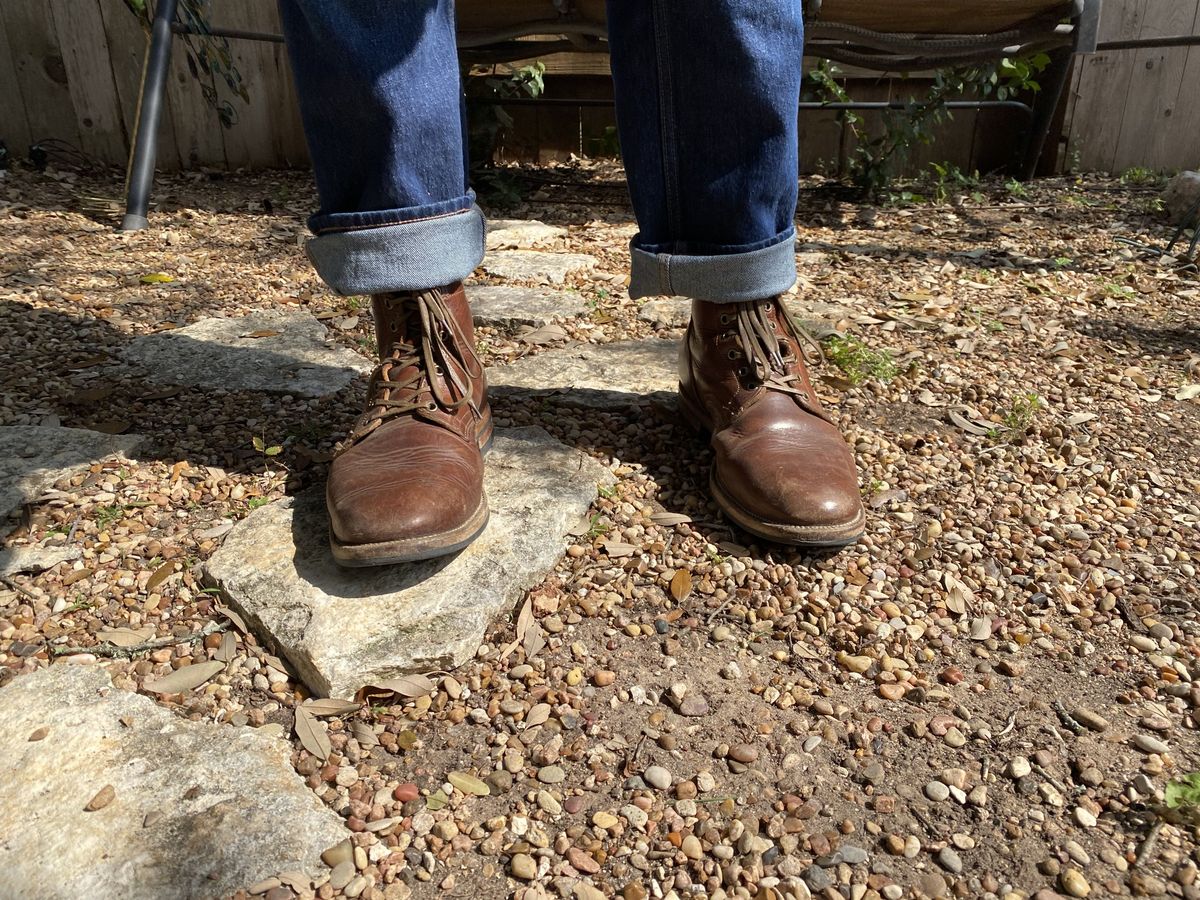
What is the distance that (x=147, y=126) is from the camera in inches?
120

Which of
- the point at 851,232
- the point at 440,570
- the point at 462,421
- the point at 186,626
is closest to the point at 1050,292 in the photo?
the point at 851,232

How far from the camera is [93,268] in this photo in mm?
2617

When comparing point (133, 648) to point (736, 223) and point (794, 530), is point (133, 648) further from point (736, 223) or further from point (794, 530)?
point (736, 223)

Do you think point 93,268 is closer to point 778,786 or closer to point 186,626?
point 186,626

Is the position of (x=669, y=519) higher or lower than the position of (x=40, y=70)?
lower

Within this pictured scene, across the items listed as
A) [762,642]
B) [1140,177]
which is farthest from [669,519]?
[1140,177]

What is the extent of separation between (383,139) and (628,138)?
383 mm

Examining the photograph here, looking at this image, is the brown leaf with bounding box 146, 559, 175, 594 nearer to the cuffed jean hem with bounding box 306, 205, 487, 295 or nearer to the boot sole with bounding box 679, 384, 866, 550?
the cuffed jean hem with bounding box 306, 205, 487, 295

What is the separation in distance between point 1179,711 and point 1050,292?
5.56 ft

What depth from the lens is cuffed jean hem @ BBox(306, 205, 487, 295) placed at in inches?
51.7

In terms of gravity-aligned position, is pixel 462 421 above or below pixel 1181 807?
above

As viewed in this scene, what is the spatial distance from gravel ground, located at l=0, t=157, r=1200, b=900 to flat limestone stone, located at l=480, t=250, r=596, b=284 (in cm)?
52

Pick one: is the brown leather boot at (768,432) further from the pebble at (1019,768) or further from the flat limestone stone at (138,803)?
the flat limestone stone at (138,803)

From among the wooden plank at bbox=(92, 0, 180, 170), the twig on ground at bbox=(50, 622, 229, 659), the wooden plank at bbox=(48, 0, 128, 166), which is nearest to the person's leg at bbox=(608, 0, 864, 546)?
the twig on ground at bbox=(50, 622, 229, 659)
